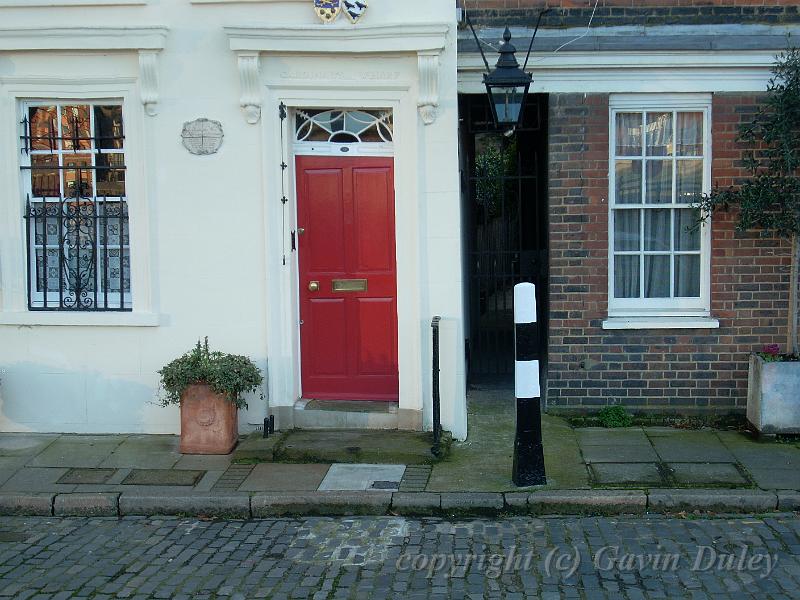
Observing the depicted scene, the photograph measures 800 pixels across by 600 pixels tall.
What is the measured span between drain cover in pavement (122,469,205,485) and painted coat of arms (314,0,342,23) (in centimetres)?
374

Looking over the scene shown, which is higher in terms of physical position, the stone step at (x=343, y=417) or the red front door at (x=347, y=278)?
the red front door at (x=347, y=278)

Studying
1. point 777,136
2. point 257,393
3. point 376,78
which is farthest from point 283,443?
point 777,136

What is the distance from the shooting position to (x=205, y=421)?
7242mm

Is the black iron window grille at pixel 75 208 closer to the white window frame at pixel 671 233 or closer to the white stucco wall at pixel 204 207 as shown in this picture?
the white stucco wall at pixel 204 207

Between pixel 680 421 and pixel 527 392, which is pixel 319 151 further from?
pixel 680 421

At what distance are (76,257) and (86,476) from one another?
2.07 m

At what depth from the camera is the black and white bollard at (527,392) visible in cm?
633

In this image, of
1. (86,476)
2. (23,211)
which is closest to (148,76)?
(23,211)

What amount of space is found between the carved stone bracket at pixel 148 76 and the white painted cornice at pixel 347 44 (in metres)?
0.69

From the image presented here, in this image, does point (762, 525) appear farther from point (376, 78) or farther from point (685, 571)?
point (376, 78)

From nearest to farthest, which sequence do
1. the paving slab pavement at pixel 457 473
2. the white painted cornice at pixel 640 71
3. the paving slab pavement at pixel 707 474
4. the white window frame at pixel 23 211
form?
the paving slab pavement at pixel 457 473 < the paving slab pavement at pixel 707 474 < the white window frame at pixel 23 211 < the white painted cornice at pixel 640 71

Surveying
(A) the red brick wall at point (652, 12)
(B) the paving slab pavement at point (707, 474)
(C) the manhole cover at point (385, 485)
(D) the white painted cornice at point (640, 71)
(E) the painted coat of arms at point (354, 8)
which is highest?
(A) the red brick wall at point (652, 12)

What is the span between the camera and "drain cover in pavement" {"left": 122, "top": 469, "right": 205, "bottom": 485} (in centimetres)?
666

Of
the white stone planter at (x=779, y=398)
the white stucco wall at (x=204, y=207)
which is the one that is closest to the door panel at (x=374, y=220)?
the white stucco wall at (x=204, y=207)
